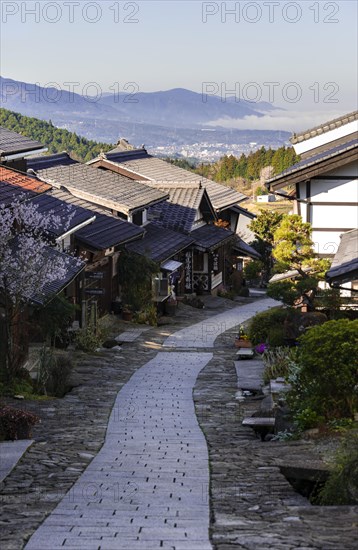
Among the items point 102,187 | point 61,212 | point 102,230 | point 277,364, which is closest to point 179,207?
point 102,187

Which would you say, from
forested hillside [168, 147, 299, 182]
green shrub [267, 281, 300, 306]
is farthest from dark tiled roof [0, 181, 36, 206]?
forested hillside [168, 147, 299, 182]

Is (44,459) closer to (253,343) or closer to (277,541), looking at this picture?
(277,541)

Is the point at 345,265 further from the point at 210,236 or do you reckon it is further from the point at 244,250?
the point at 244,250

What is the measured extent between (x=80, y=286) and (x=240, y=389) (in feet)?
32.5

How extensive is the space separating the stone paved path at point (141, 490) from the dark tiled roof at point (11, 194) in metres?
5.98

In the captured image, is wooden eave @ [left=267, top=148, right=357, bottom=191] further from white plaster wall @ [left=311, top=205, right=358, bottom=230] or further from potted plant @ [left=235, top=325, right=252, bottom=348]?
potted plant @ [left=235, top=325, right=252, bottom=348]

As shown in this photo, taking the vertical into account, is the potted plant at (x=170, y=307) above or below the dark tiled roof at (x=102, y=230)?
below

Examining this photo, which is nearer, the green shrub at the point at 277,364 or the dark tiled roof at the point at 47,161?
the green shrub at the point at 277,364

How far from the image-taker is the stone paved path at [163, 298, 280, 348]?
31.1 m

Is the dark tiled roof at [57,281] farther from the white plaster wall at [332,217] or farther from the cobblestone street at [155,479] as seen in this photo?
the white plaster wall at [332,217]

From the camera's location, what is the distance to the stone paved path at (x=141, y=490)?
837 cm

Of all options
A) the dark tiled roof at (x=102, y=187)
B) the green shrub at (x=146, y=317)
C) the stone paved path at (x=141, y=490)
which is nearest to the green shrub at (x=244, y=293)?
the dark tiled roof at (x=102, y=187)

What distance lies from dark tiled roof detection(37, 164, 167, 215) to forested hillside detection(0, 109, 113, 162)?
131 ft

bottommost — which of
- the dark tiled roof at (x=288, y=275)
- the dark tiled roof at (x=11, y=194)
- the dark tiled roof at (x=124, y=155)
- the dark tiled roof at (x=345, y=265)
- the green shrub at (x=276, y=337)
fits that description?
the green shrub at (x=276, y=337)
